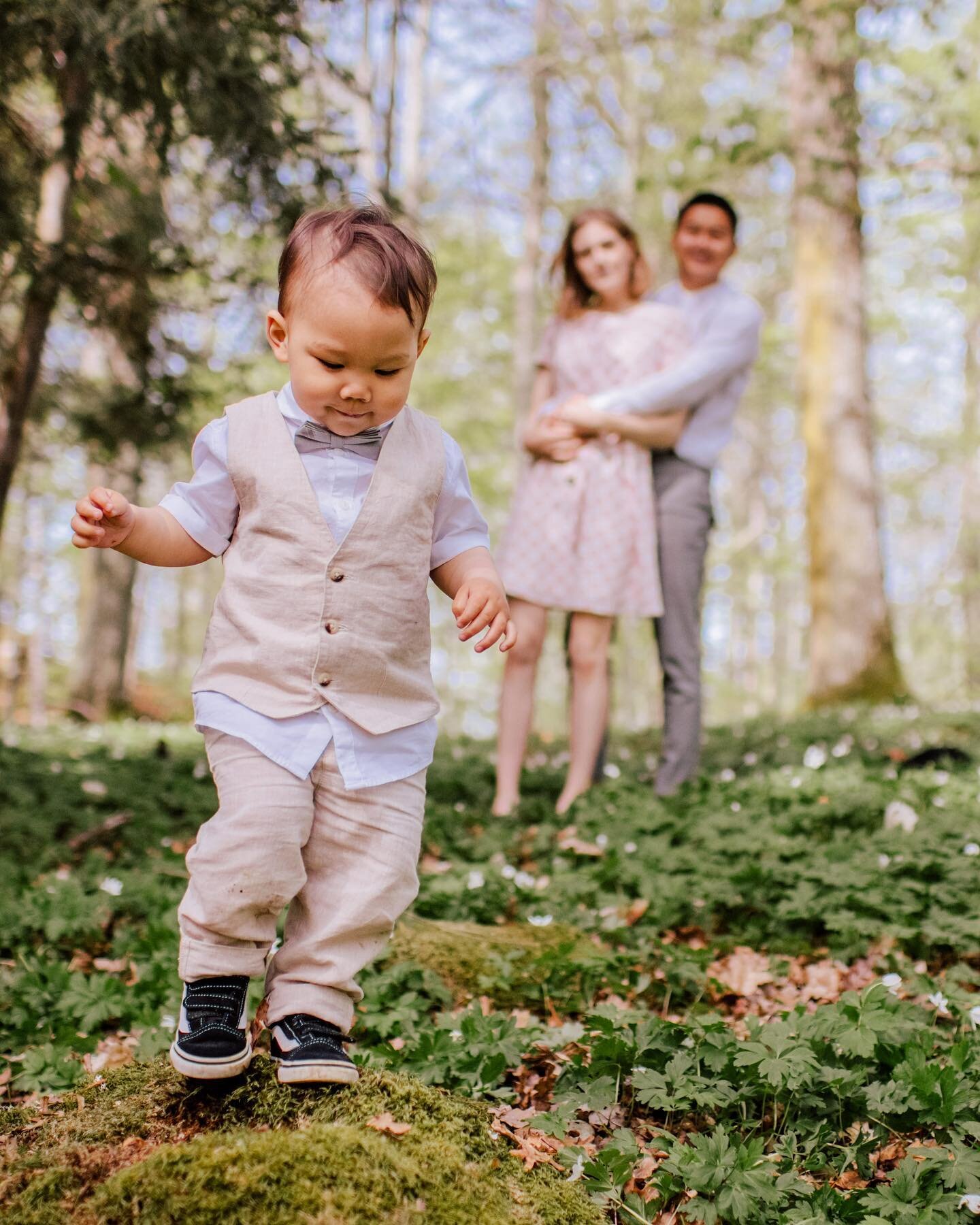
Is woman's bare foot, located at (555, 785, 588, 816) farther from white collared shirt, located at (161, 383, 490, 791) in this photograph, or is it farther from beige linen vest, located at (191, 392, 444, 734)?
beige linen vest, located at (191, 392, 444, 734)

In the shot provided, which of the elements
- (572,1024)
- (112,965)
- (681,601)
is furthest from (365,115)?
(572,1024)

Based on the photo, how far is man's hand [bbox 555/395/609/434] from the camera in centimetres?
520

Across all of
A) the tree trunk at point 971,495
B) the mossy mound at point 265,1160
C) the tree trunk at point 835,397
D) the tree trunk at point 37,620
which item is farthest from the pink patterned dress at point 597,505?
the tree trunk at point 971,495

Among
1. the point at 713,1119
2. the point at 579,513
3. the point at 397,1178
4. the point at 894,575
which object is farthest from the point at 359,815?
the point at 894,575

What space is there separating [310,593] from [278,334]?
62cm

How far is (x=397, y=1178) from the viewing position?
193cm

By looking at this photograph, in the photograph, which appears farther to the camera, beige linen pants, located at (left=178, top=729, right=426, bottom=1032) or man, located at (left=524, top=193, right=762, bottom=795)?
man, located at (left=524, top=193, right=762, bottom=795)

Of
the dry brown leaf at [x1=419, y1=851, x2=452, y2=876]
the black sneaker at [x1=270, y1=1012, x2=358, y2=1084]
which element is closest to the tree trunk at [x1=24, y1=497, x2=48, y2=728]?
the dry brown leaf at [x1=419, y1=851, x2=452, y2=876]

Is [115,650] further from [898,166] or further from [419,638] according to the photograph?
[419,638]

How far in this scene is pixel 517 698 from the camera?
532cm

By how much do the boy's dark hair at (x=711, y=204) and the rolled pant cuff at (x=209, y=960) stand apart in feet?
15.6

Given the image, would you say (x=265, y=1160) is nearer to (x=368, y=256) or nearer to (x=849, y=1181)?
(x=849, y=1181)

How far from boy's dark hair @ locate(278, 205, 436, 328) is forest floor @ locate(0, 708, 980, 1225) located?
5.64ft

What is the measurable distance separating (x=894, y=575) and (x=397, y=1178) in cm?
4342
